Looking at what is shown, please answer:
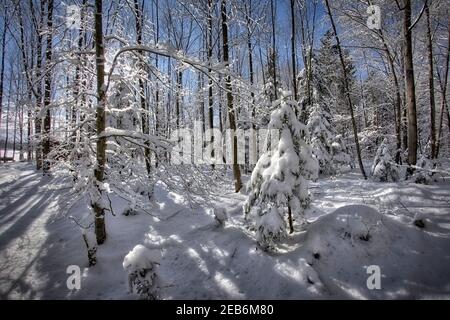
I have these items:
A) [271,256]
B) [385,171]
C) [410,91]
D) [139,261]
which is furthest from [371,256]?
[385,171]

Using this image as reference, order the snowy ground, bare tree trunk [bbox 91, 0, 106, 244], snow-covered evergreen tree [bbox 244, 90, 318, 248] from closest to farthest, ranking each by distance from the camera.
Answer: the snowy ground < snow-covered evergreen tree [bbox 244, 90, 318, 248] < bare tree trunk [bbox 91, 0, 106, 244]

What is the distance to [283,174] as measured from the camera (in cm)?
573

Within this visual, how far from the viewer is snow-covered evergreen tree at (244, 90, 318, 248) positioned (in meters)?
5.63

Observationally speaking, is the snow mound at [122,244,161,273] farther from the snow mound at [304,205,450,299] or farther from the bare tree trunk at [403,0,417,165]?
the bare tree trunk at [403,0,417,165]

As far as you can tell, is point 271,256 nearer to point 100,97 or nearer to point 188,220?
point 188,220

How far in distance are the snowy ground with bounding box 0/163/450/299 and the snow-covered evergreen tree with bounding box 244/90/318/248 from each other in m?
0.64

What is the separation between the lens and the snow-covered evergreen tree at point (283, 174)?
5.63m

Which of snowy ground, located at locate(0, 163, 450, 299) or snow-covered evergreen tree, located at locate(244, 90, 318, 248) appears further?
snow-covered evergreen tree, located at locate(244, 90, 318, 248)

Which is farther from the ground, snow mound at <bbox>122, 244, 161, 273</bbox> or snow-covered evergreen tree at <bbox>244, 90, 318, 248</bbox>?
snow-covered evergreen tree at <bbox>244, 90, 318, 248</bbox>

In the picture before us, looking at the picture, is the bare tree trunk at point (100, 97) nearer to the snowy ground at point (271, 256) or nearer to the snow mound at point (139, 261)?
the snowy ground at point (271, 256)

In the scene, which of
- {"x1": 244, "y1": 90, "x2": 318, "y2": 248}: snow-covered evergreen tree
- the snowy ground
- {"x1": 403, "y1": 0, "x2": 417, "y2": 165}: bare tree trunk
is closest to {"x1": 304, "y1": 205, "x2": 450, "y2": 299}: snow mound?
the snowy ground

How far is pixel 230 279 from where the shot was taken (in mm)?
5344
